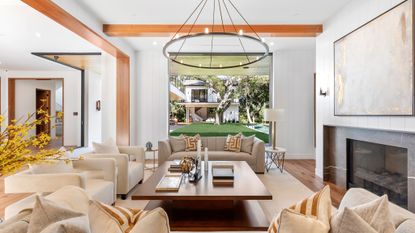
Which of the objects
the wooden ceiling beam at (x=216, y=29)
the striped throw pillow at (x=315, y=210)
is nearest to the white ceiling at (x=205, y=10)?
the wooden ceiling beam at (x=216, y=29)

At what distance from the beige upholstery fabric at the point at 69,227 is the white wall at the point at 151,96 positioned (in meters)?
5.93

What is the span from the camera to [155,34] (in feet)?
17.3

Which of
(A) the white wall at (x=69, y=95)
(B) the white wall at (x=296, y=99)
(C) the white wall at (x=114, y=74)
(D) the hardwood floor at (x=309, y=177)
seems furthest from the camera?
(A) the white wall at (x=69, y=95)

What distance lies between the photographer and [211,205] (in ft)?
9.76

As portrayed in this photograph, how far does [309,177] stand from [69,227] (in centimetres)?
486

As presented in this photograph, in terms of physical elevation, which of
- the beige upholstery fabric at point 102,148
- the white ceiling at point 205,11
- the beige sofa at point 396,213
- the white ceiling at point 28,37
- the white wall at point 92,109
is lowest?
the beige upholstery fabric at point 102,148

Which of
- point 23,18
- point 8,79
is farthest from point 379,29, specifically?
point 8,79

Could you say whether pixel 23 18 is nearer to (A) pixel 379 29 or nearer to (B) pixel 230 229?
(B) pixel 230 229

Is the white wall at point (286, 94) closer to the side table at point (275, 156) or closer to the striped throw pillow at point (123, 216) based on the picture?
the side table at point (275, 156)

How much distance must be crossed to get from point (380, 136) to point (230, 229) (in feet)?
7.77

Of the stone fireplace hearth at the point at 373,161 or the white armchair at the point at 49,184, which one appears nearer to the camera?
the white armchair at the point at 49,184

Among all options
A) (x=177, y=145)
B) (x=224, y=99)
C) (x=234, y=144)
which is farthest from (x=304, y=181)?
(x=224, y=99)

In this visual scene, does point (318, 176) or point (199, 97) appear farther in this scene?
point (199, 97)

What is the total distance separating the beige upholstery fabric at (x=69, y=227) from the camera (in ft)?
3.43
